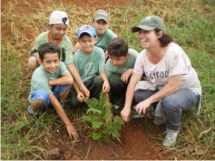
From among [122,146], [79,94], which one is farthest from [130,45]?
[122,146]

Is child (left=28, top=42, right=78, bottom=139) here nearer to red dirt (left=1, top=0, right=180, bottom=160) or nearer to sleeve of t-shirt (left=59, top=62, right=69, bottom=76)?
sleeve of t-shirt (left=59, top=62, right=69, bottom=76)

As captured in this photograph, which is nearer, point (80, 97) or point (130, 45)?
point (80, 97)

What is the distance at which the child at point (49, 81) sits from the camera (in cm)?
302

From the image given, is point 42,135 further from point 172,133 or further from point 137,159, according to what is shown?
point 172,133

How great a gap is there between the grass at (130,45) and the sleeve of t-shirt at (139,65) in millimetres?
745

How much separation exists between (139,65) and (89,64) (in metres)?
0.58

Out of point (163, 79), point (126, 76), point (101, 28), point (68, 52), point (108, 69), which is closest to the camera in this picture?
point (163, 79)

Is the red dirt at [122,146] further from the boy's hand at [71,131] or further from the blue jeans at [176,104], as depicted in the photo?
the blue jeans at [176,104]

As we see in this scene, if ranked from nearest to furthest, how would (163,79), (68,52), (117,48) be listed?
(163,79) → (117,48) → (68,52)

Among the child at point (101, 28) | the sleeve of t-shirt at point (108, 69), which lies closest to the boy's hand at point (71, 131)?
the sleeve of t-shirt at point (108, 69)

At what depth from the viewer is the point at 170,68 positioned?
112 inches

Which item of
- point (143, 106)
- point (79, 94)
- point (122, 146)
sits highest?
point (79, 94)

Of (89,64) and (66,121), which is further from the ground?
(89,64)

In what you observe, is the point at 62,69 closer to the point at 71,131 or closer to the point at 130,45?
the point at 71,131
